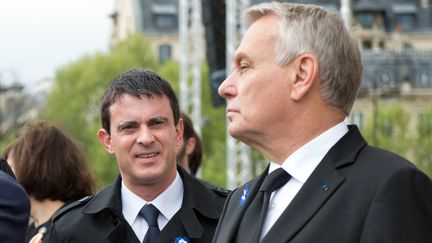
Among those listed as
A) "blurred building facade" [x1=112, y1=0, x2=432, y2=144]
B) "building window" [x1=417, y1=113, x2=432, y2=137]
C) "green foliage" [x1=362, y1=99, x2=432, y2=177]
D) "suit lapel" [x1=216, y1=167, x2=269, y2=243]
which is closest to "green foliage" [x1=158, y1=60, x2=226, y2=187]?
"green foliage" [x1=362, y1=99, x2=432, y2=177]

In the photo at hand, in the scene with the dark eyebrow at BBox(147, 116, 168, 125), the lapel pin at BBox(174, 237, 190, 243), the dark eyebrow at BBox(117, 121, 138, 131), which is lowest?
the lapel pin at BBox(174, 237, 190, 243)

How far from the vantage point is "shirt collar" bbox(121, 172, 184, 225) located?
611 cm

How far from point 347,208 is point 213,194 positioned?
185 cm

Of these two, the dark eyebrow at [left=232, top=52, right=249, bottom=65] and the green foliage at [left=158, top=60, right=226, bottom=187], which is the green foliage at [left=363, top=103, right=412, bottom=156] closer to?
the green foliage at [left=158, top=60, right=226, bottom=187]

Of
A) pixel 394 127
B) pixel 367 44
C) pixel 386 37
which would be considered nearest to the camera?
pixel 394 127

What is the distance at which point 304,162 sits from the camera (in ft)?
15.8

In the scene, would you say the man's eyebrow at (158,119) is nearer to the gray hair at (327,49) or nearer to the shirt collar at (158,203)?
the shirt collar at (158,203)

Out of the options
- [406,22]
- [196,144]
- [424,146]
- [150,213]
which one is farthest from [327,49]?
[406,22]

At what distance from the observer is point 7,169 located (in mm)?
5492

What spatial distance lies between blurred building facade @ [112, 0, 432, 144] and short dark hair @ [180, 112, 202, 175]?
67.7 m

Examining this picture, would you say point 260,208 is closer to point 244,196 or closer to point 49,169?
point 244,196

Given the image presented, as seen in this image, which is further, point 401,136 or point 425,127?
point 425,127

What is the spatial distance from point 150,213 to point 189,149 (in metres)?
2.44

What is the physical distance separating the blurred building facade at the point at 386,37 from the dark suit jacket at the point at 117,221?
231ft
